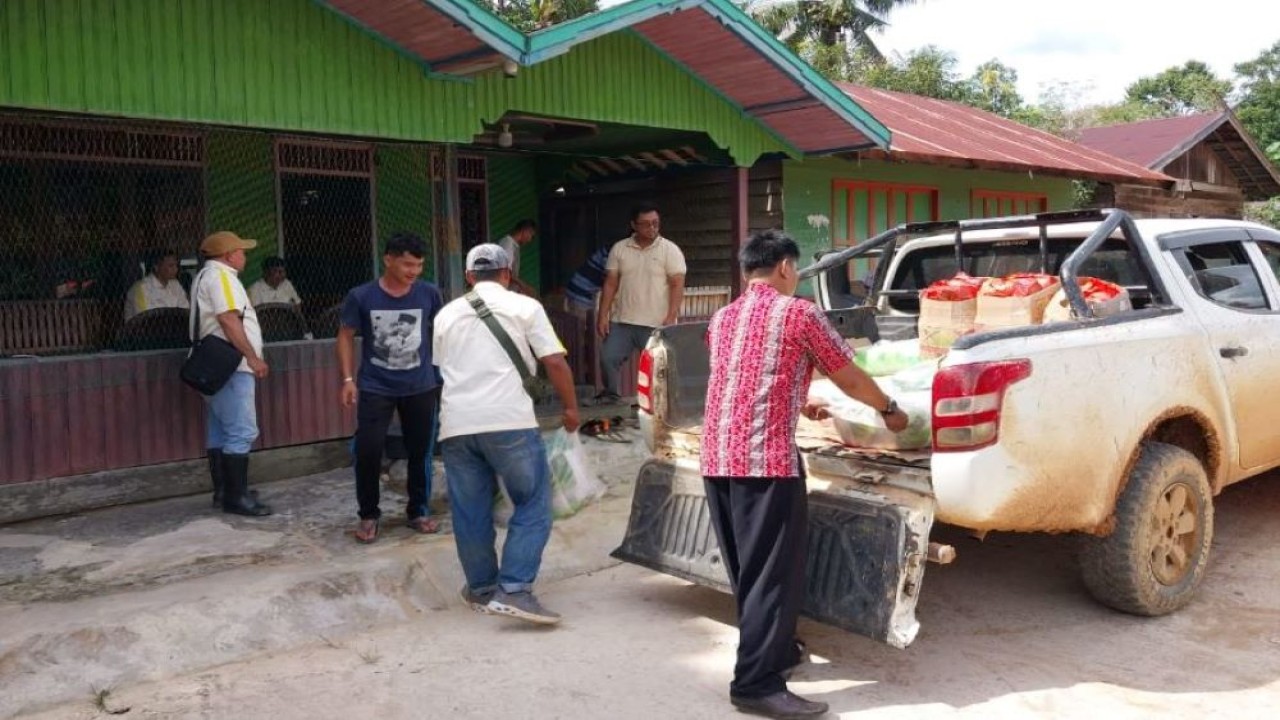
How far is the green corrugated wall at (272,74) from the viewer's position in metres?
5.41

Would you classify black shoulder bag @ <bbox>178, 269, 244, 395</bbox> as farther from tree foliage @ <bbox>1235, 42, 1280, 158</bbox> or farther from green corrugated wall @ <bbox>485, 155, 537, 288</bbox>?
tree foliage @ <bbox>1235, 42, 1280, 158</bbox>

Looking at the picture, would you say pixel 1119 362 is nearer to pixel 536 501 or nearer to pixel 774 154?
pixel 536 501

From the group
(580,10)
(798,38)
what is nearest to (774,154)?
(580,10)

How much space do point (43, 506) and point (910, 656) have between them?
16.4 ft

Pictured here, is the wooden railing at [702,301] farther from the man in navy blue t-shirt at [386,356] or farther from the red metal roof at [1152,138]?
the red metal roof at [1152,138]

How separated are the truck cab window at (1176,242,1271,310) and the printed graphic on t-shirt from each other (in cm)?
380

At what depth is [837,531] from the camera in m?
3.79

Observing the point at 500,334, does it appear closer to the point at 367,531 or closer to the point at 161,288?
the point at 367,531

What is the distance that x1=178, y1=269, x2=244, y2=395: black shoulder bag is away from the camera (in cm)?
562

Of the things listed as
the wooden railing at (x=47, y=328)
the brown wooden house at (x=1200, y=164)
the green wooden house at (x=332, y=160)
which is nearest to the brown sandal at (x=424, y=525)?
the green wooden house at (x=332, y=160)

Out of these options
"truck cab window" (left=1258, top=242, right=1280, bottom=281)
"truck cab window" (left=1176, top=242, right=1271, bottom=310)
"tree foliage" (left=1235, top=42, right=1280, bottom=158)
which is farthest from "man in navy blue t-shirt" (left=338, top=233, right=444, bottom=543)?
"tree foliage" (left=1235, top=42, right=1280, bottom=158)

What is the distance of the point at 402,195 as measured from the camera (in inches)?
393

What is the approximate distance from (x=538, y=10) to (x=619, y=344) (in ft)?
65.0

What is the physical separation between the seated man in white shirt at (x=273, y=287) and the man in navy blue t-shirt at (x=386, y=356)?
10.8 ft
